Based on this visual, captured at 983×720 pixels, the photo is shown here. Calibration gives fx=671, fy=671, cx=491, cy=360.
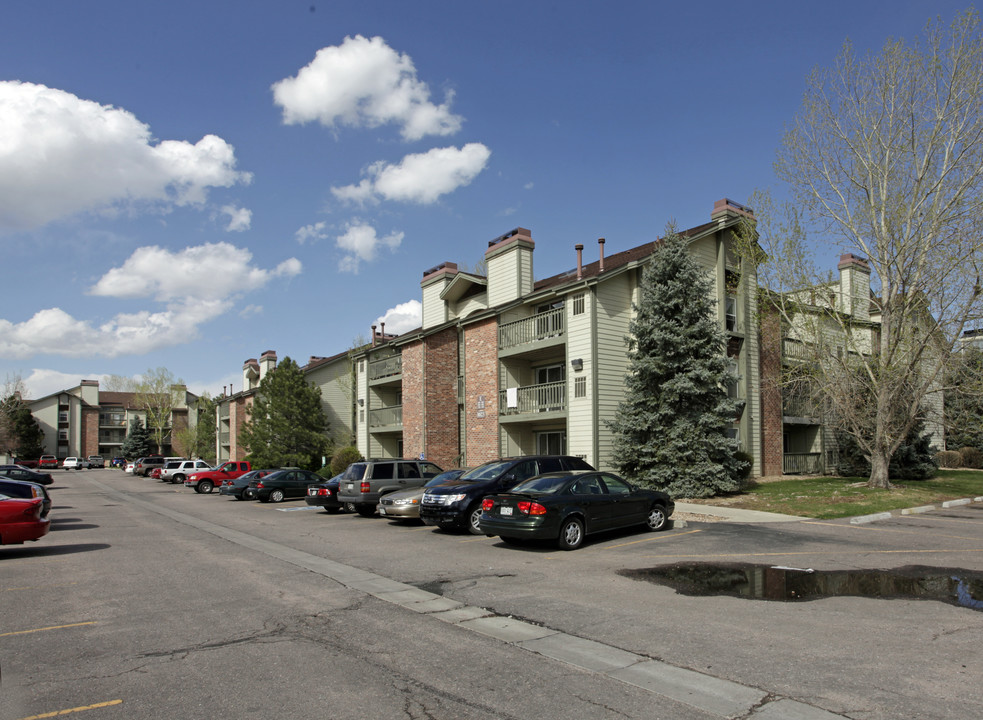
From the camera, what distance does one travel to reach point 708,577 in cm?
978

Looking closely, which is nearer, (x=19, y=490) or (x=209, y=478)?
(x=19, y=490)

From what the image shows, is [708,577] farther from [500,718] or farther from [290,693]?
[290,693]

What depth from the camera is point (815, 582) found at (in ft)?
30.2

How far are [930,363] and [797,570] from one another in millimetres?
17397

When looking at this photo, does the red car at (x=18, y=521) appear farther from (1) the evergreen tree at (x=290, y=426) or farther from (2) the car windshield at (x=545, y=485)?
(1) the evergreen tree at (x=290, y=426)

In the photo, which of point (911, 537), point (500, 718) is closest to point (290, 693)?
point (500, 718)

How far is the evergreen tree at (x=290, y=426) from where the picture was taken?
4200cm

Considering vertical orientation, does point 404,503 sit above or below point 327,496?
above

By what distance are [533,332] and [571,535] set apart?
1452 cm

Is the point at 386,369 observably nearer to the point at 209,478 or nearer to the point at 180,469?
the point at 209,478

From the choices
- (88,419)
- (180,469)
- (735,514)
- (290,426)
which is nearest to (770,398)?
(735,514)

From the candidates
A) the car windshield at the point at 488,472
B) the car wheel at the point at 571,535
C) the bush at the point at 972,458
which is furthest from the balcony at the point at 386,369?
the bush at the point at 972,458

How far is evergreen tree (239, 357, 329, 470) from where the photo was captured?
42.0 metres

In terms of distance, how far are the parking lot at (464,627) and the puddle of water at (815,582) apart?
336mm
